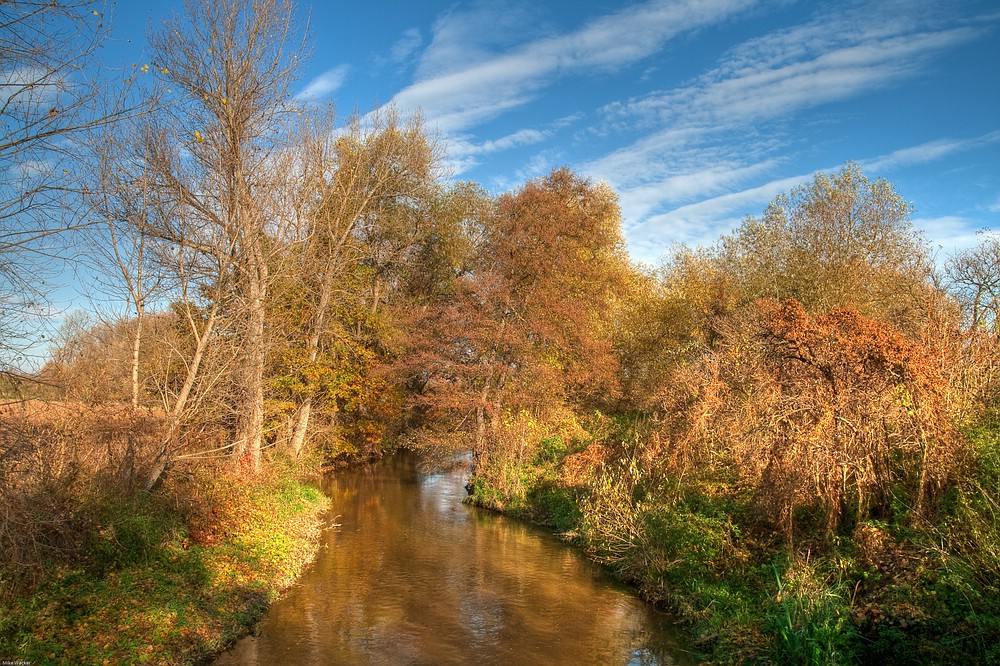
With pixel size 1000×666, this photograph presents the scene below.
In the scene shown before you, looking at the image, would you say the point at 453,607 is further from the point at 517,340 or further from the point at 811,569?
the point at 517,340

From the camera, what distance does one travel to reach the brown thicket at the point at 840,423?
994cm

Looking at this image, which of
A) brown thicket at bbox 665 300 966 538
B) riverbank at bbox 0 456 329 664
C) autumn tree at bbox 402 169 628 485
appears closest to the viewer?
riverbank at bbox 0 456 329 664

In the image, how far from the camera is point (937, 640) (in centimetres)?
760

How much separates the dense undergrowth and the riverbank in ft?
25.3

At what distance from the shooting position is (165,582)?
9945 millimetres

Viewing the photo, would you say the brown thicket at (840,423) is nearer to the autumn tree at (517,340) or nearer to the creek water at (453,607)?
the creek water at (453,607)

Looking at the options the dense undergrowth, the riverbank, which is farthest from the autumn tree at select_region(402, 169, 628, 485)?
the riverbank

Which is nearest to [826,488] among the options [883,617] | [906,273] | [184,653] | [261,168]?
[883,617]

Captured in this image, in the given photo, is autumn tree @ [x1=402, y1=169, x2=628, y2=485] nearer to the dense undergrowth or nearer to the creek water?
the creek water

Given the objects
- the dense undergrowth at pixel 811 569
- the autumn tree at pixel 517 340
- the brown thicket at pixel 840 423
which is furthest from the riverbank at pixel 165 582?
the autumn tree at pixel 517 340

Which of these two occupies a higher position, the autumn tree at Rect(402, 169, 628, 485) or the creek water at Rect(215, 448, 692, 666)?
the autumn tree at Rect(402, 169, 628, 485)

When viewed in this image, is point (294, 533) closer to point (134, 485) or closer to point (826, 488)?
point (134, 485)

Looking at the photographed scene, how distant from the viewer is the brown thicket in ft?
32.6

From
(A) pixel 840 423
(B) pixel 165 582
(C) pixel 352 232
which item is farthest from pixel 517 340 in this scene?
(B) pixel 165 582
